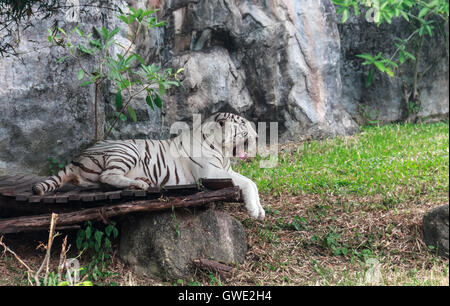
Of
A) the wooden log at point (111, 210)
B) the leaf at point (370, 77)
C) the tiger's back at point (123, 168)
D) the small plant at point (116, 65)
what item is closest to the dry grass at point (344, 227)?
the wooden log at point (111, 210)

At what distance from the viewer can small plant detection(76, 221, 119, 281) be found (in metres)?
3.37

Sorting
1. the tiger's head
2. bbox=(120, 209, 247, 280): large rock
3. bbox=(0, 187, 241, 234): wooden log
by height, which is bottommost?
bbox=(120, 209, 247, 280): large rock

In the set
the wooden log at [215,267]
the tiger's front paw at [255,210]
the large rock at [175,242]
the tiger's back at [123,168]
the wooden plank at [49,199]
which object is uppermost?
the tiger's back at [123,168]

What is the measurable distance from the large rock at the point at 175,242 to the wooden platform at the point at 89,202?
0.17 meters

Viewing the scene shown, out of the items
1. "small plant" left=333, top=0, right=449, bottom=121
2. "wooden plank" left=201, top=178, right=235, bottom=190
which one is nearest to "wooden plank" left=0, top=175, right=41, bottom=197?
"wooden plank" left=201, top=178, right=235, bottom=190

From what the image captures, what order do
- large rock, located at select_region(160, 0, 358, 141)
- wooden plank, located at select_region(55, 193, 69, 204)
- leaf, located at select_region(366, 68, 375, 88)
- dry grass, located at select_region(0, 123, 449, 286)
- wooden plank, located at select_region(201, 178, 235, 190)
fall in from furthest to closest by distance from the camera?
leaf, located at select_region(366, 68, 375, 88)
large rock, located at select_region(160, 0, 358, 141)
wooden plank, located at select_region(201, 178, 235, 190)
dry grass, located at select_region(0, 123, 449, 286)
wooden plank, located at select_region(55, 193, 69, 204)

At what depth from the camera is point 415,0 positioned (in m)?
5.20

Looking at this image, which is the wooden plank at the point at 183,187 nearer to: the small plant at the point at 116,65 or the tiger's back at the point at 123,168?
the tiger's back at the point at 123,168

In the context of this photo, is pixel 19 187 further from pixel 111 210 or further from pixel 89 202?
pixel 111 210

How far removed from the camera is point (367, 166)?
485 centimetres

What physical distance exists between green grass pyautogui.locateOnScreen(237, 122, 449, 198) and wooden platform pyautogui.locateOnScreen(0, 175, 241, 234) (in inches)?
54.2

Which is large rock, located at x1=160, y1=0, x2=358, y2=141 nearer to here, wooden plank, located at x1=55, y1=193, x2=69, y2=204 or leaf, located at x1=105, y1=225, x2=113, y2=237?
leaf, located at x1=105, y1=225, x2=113, y2=237

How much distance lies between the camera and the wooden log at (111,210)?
3211mm

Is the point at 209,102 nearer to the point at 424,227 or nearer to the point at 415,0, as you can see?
the point at 415,0
